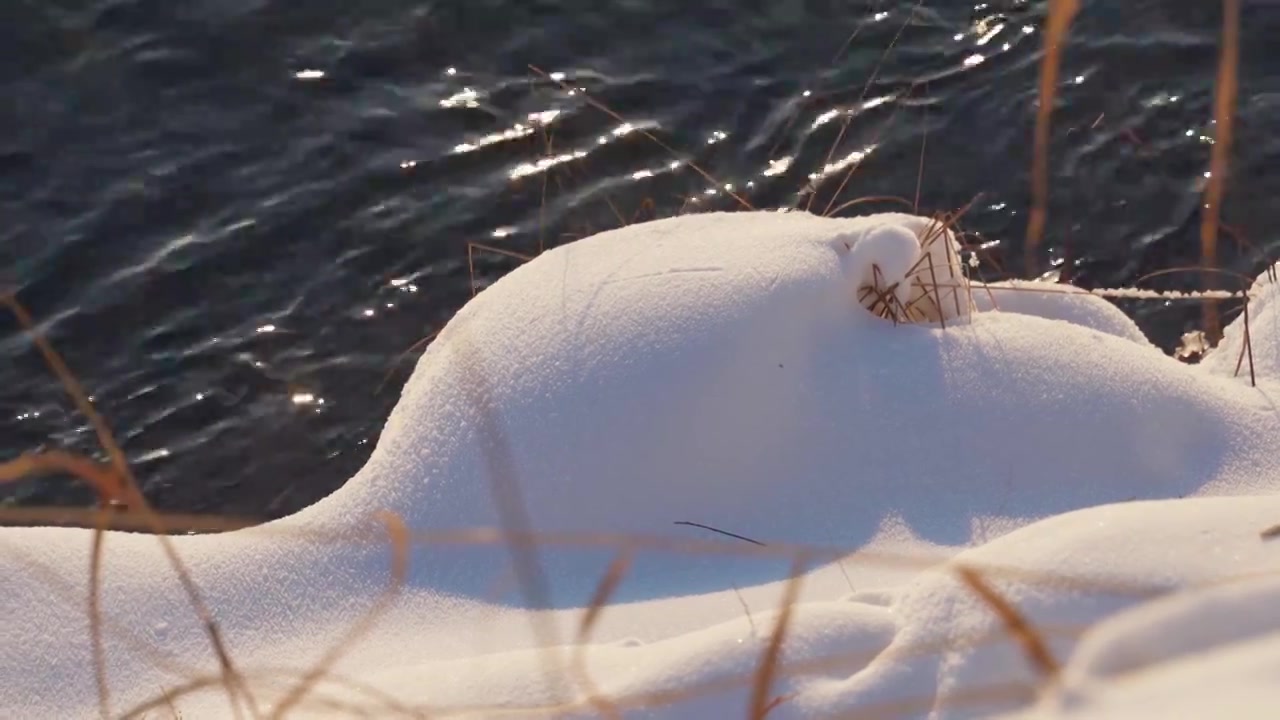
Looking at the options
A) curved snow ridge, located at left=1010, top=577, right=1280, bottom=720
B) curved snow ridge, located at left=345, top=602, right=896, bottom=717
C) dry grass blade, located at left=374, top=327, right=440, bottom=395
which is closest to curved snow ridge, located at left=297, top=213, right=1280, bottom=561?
curved snow ridge, located at left=345, top=602, right=896, bottom=717

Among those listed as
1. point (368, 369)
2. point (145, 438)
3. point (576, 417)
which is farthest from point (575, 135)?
point (576, 417)

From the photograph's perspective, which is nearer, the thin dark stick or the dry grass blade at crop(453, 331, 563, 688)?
the dry grass blade at crop(453, 331, 563, 688)

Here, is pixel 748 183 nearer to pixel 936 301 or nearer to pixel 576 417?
pixel 936 301

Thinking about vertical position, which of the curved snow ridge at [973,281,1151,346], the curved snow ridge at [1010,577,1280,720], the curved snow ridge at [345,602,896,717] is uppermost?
the curved snow ridge at [1010,577,1280,720]

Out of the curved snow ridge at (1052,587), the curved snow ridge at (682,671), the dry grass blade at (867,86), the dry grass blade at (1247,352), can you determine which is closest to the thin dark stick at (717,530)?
the curved snow ridge at (682,671)

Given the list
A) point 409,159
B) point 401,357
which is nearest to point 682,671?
point 401,357

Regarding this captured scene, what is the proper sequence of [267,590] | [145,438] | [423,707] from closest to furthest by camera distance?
[423,707], [267,590], [145,438]

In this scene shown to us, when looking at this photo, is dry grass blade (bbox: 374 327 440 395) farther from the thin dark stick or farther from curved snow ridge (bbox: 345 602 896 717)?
curved snow ridge (bbox: 345 602 896 717)

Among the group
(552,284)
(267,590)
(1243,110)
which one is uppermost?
(1243,110)
